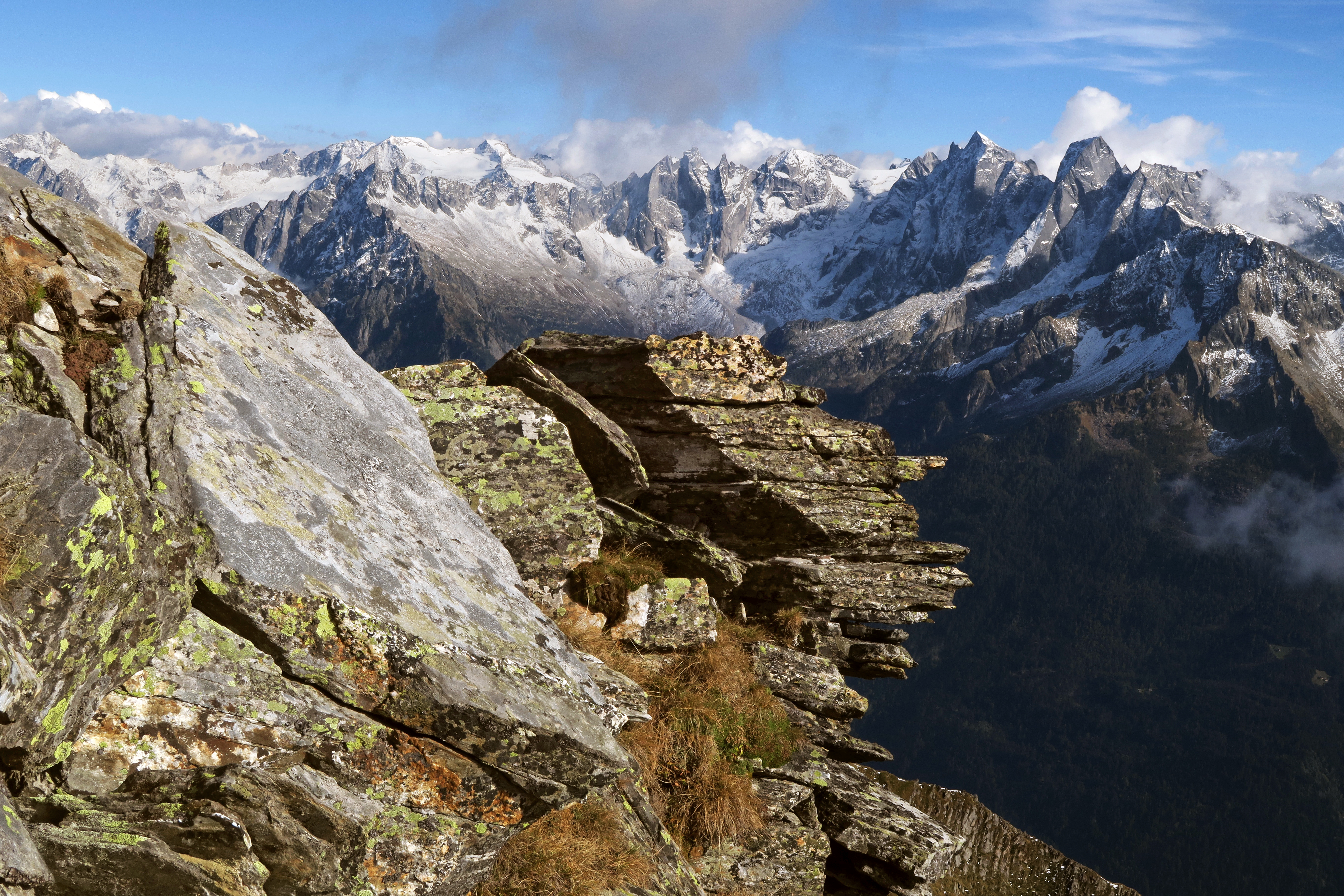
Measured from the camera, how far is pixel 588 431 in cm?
1714

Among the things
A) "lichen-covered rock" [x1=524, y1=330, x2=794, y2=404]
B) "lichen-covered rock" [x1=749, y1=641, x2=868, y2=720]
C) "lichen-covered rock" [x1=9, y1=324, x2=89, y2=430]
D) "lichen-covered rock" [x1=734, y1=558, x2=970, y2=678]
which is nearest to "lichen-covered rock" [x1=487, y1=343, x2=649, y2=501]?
"lichen-covered rock" [x1=524, y1=330, x2=794, y2=404]

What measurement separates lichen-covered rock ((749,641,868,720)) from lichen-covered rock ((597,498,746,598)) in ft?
4.79

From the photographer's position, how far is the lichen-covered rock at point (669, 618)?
15594mm

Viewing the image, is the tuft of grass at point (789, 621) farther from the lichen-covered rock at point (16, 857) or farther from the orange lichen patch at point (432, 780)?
the lichen-covered rock at point (16, 857)

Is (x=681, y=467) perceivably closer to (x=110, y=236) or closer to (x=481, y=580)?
(x=481, y=580)

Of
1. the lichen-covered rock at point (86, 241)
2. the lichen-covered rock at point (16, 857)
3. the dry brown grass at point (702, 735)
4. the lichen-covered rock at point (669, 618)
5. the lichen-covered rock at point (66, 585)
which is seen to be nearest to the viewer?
the lichen-covered rock at point (16, 857)

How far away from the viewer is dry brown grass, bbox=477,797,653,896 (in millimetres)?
9438

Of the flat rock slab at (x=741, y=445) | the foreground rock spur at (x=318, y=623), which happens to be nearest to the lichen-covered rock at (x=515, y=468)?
the foreground rock spur at (x=318, y=623)

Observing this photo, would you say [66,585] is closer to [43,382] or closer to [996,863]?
[43,382]

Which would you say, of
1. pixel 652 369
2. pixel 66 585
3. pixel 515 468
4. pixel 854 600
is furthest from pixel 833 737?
pixel 66 585

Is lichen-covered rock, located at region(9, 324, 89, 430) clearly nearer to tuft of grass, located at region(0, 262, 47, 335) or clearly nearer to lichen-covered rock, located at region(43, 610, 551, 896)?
tuft of grass, located at region(0, 262, 47, 335)

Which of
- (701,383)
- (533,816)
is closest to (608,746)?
(533,816)

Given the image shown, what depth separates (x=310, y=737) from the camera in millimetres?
7977

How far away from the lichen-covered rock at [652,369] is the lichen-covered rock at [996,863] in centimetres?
854
